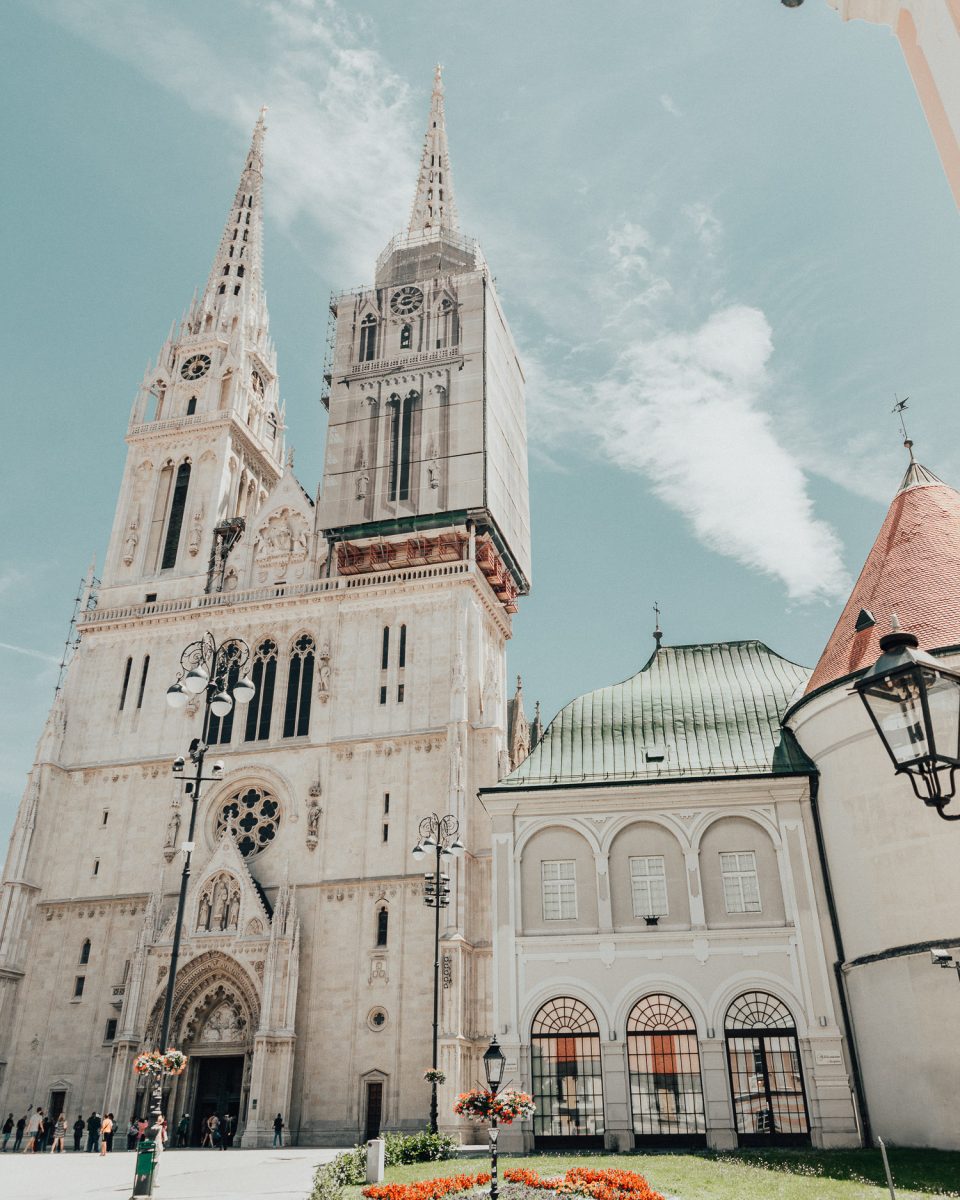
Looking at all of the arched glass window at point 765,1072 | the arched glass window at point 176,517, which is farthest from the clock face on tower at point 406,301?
the arched glass window at point 765,1072

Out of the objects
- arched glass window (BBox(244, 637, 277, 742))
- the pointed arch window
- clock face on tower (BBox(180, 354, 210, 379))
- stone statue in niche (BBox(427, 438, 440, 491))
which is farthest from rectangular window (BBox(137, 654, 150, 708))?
clock face on tower (BBox(180, 354, 210, 379))

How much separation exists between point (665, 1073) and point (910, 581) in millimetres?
14403

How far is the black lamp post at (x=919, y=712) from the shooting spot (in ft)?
20.7

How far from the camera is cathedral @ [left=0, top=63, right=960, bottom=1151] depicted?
23234 mm

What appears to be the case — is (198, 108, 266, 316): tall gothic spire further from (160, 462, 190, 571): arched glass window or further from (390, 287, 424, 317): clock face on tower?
(160, 462, 190, 571): arched glass window

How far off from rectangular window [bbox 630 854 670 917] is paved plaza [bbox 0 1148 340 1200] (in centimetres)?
Answer: 1058

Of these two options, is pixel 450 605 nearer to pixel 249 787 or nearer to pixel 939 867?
pixel 249 787

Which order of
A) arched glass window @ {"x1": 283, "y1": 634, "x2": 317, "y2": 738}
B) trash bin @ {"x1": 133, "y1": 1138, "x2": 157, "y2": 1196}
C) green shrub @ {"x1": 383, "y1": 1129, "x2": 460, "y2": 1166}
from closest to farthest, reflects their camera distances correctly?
trash bin @ {"x1": 133, "y1": 1138, "x2": 157, "y2": 1196} < green shrub @ {"x1": 383, "y1": 1129, "x2": 460, "y2": 1166} < arched glass window @ {"x1": 283, "y1": 634, "x2": 317, "y2": 738}

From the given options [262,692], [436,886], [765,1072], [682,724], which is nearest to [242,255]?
[262,692]

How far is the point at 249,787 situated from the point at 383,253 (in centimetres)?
3573

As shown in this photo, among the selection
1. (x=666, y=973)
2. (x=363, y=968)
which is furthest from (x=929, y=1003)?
(x=363, y=968)

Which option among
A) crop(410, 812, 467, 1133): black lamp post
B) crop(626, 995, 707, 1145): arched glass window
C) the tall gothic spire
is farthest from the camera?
the tall gothic spire

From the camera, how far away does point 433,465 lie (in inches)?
1821

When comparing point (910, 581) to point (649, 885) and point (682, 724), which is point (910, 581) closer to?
point (682, 724)
